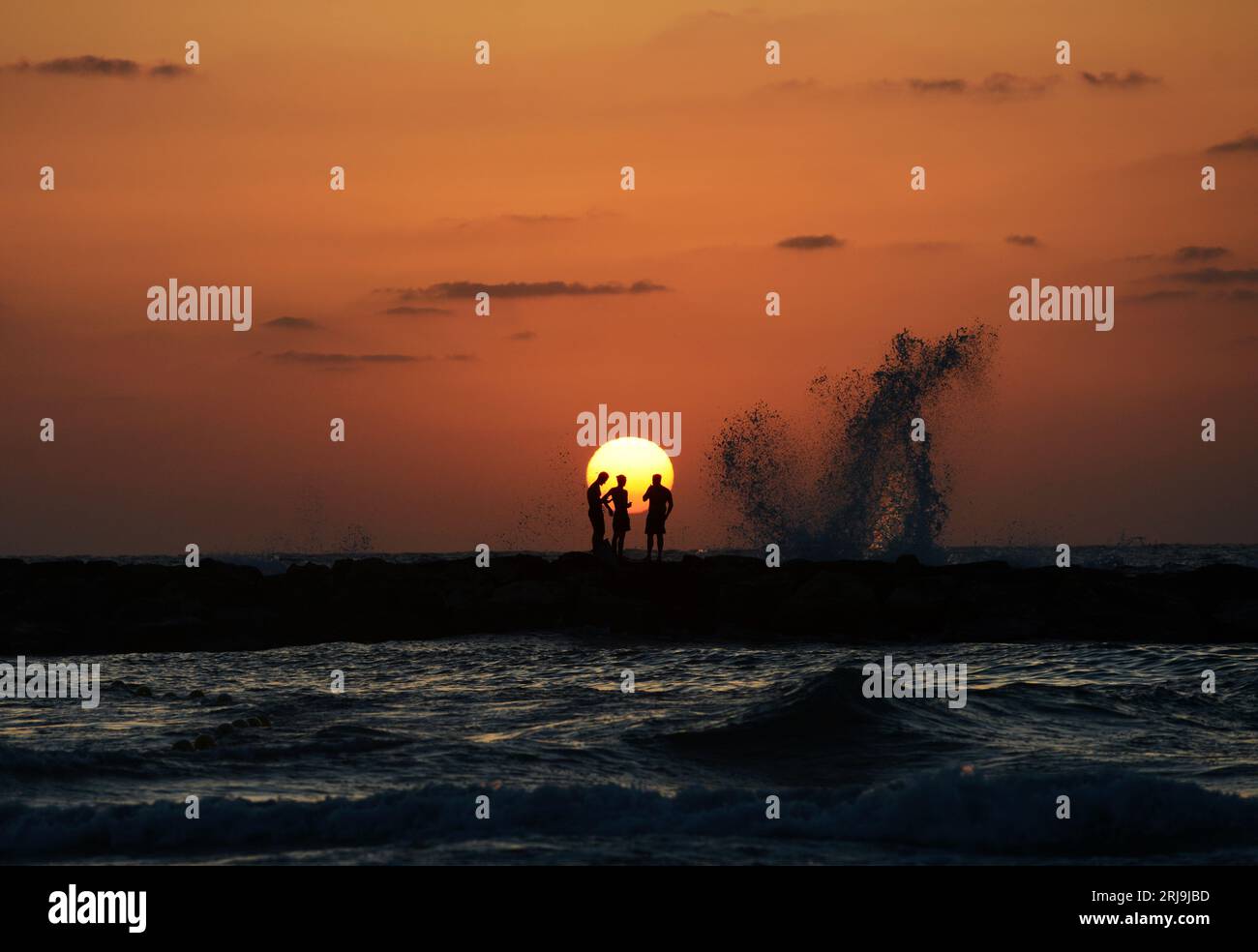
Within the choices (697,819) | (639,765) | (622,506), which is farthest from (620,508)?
(697,819)

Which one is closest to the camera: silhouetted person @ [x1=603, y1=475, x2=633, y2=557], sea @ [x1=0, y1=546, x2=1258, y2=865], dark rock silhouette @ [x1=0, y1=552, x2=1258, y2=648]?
sea @ [x1=0, y1=546, x2=1258, y2=865]

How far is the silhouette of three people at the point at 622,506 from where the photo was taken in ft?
84.9

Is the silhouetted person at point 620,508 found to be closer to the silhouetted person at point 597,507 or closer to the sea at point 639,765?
the silhouetted person at point 597,507

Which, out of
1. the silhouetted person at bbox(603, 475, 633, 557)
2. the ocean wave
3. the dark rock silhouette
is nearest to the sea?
the ocean wave

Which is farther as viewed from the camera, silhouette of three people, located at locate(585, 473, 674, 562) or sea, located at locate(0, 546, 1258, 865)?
silhouette of three people, located at locate(585, 473, 674, 562)

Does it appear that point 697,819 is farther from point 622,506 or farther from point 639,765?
point 622,506

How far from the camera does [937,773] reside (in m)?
11.4

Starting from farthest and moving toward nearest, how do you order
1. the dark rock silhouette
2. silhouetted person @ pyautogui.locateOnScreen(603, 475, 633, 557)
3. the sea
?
silhouetted person @ pyautogui.locateOnScreen(603, 475, 633, 557)
the dark rock silhouette
the sea

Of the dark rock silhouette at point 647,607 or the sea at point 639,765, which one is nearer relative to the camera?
the sea at point 639,765

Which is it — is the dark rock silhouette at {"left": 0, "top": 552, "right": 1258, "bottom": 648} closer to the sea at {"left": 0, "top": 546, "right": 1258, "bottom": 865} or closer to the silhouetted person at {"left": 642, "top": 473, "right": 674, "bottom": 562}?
the silhouetted person at {"left": 642, "top": 473, "right": 674, "bottom": 562}

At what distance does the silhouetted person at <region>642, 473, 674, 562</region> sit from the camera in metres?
26.2

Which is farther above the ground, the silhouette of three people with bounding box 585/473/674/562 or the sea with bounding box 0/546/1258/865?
the silhouette of three people with bounding box 585/473/674/562

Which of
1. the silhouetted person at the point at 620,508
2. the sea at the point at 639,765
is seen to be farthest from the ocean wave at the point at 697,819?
the silhouetted person at the point at 620,508
